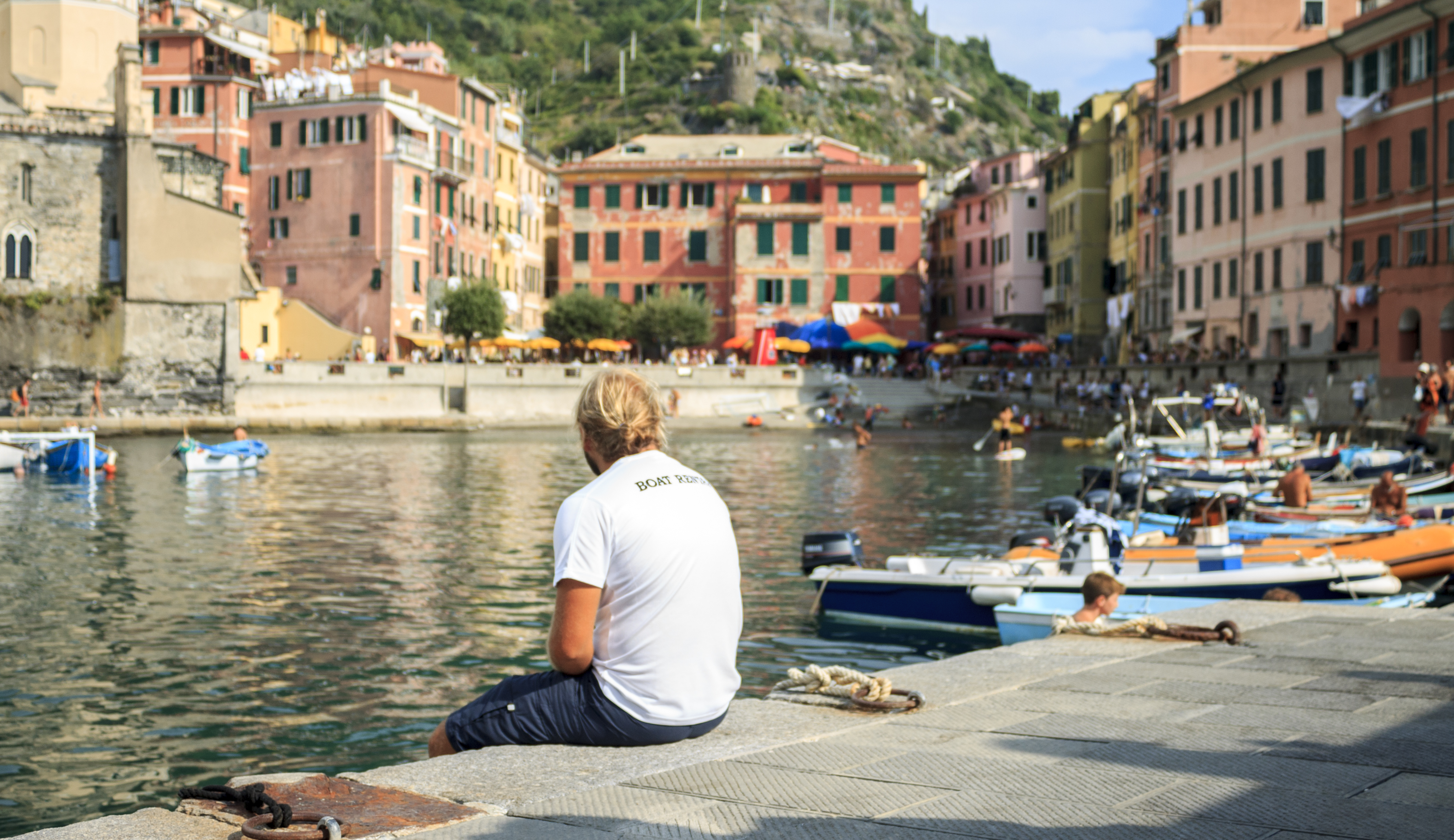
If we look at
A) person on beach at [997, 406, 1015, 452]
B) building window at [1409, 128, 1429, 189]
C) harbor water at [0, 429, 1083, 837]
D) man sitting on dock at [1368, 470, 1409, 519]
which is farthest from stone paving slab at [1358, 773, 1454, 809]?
building window at [1409, 128, 1429, 189]

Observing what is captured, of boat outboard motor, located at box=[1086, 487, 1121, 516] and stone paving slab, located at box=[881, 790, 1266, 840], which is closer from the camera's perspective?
stone paving slab, located at box=[881, 790, 1266, 840]

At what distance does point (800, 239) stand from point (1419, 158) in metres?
38.4

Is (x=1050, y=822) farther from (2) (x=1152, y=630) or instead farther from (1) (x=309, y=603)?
(1) (x=309, y=603)

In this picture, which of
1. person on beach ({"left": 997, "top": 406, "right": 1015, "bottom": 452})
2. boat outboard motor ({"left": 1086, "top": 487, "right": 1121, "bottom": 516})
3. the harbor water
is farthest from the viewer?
person on beach ({"left": 997, "top": 406, "right": 1015, "bottom": 452})

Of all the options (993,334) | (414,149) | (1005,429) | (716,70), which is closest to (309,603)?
(1005,429)

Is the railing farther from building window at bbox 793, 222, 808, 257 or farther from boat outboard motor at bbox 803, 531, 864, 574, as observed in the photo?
boat outboard motor at bbox 803, 531, 864, 574

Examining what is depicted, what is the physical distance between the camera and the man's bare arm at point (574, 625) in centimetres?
512

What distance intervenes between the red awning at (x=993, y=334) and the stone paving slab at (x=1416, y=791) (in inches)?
2789

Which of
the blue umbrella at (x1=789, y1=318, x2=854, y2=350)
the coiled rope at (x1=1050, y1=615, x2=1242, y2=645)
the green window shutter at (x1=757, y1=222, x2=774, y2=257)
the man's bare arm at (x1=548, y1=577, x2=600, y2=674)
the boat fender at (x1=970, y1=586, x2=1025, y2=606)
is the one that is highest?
the green window shutter at (x1=757, y1=222, x2=774, y2=257)

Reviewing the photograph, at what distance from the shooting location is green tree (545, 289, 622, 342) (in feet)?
241

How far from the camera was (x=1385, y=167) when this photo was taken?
44.0 meters

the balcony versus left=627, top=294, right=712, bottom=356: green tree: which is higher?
the balcony

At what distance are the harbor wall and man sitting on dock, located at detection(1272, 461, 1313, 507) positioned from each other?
117 feet

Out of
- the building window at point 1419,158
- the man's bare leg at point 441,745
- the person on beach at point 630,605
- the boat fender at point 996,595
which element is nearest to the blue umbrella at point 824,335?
the building window at point 1419,158
